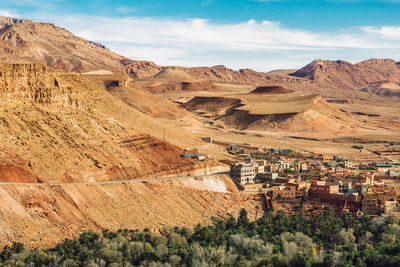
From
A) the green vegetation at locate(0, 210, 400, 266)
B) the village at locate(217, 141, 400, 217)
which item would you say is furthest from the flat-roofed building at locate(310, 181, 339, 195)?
the green vegetation at locate(0, 210, 400, 266)

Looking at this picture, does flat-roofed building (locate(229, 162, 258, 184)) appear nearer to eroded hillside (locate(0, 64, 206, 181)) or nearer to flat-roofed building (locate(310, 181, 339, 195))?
eroded hillside (locate(0, 64, 206, 181))

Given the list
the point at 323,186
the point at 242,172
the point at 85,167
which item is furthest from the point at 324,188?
the point at 85,167

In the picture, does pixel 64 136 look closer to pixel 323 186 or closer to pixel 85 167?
pixel 85 167

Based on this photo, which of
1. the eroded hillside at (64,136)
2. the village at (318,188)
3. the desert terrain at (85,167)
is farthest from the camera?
the village at (318,188)

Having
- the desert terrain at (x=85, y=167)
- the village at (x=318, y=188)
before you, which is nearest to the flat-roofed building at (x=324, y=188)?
the village at (x=318, y=188)

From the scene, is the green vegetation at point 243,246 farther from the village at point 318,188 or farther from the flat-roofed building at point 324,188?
the flat-roofed building at point 324,188

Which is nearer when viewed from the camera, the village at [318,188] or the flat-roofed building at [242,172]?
the village at [318,188]

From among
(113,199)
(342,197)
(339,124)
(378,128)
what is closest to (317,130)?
(339,124)

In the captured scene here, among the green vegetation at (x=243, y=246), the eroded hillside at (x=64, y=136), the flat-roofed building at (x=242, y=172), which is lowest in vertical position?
the green vegetation at (x=243, y=246)

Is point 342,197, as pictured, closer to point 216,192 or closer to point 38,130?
point 216,192
